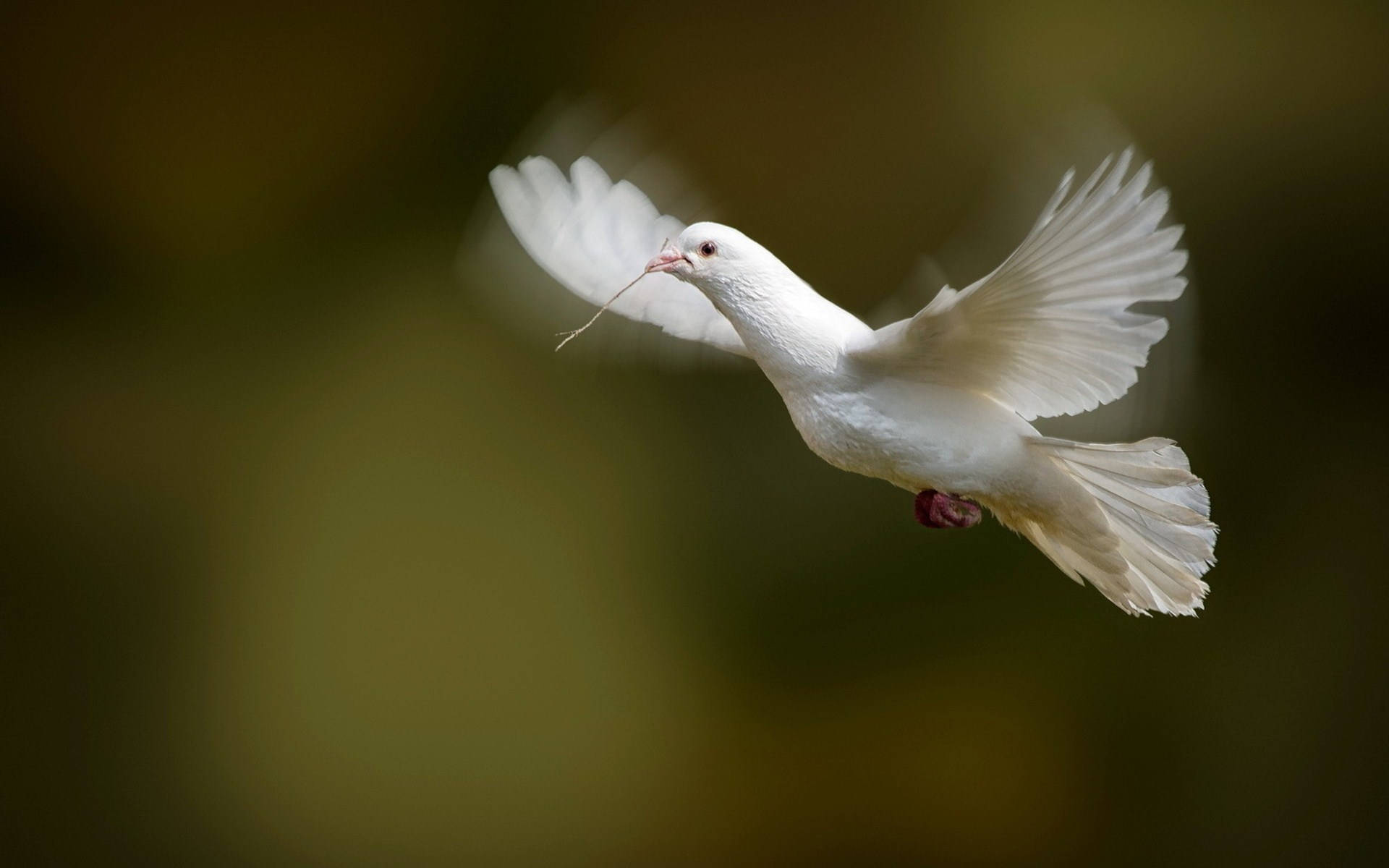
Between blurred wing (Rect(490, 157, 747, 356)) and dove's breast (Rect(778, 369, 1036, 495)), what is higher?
blurred wing (Rect(490, 157, 747, 356))

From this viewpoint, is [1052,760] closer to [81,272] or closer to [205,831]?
[205,831]

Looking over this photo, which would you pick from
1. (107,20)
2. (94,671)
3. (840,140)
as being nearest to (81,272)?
(107,20)

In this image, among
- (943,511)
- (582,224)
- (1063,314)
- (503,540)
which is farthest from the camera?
(503,540)

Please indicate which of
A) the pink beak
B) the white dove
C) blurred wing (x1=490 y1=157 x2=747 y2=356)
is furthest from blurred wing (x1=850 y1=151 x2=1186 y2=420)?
blurred wing (x1=490 y1=157 x2=747 y2=356)

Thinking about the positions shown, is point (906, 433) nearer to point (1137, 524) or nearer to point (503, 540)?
point (1137, 524)

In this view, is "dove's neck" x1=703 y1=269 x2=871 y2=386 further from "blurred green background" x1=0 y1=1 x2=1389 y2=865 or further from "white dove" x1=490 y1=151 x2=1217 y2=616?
"blurred green background" x1=0 y1=1 x2=1389 y2=865

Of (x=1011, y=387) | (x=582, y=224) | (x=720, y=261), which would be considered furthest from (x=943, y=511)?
(x=582, y=224)

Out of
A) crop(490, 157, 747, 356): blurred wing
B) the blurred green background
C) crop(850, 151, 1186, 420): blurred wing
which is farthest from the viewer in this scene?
the blurred green background

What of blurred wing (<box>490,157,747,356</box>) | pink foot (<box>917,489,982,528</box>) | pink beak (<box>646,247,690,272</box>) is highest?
blurred wing (<box>490,157,747,356</box>)
